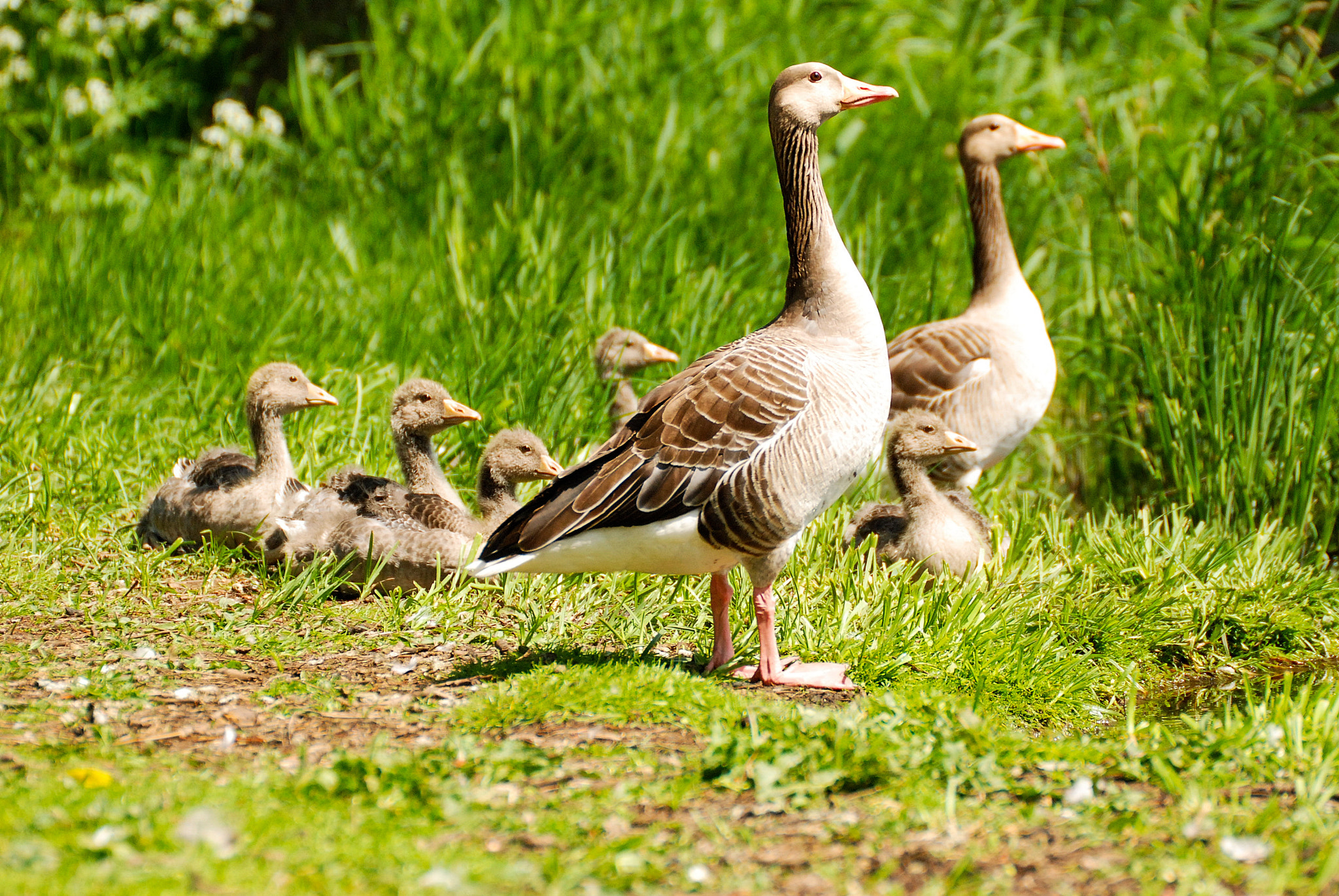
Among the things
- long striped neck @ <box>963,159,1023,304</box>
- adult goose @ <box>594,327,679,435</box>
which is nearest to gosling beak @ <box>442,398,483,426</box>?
adult goose @ <box>594,327,679,435</box>

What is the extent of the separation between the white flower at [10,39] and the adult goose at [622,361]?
283 inches

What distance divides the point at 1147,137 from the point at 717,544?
21.6 ft

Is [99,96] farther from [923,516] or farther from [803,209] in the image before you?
[923,516]

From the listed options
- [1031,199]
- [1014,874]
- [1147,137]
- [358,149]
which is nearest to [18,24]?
[358,149]

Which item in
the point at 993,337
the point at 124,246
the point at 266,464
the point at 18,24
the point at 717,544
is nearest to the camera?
the point at 717,544

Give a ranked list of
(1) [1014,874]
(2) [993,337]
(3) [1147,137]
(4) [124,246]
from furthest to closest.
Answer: (3) [1147,137] < (4) [124,246] < (2) [993,337] < (1) [1014,874]

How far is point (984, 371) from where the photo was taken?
22.4ft

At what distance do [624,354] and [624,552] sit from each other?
2.45 meters

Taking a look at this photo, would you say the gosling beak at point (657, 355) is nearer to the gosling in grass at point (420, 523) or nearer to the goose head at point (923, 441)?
the gosling in grass at point (420, 523)

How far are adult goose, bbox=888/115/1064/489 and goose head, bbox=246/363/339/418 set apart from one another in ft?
10.1

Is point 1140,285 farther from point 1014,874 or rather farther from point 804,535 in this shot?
point 1014,874

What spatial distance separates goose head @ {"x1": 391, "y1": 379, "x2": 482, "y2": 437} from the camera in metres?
5.58

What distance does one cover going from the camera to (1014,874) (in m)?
2.99

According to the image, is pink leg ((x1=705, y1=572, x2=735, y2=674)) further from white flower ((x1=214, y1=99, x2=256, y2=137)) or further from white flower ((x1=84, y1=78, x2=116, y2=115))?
white flower ((x1=84, y1=78, x2=116, y2=115))
